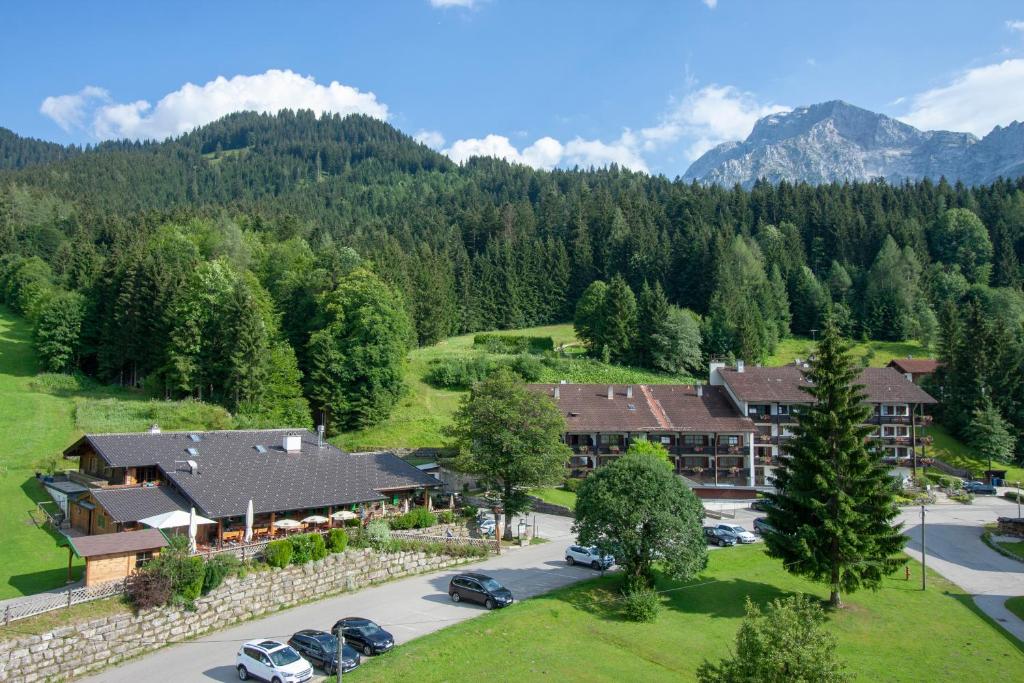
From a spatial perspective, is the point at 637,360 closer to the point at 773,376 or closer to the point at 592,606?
the point at 773,376

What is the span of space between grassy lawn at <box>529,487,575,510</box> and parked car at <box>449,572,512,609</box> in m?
18.6

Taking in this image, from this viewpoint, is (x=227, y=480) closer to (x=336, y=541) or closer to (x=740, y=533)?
(x=336, y=541)

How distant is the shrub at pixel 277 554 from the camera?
33031 mm

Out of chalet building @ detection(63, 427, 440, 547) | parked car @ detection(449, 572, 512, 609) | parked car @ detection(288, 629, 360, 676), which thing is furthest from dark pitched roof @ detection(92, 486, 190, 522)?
parked car @ detection(449, 572, 512, 609)

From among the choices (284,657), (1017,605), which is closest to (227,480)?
(284,657)

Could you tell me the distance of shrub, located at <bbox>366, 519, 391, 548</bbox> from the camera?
1471 inches

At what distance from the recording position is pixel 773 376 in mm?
69000

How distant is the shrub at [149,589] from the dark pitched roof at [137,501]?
6.10m

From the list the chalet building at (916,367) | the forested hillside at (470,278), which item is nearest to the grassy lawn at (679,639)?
the forested hillside at (470,278)

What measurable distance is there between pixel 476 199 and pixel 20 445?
5318 inches

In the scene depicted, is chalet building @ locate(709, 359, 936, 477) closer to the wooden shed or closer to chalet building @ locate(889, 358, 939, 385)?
chalet building @ locate(889, 358, 939, 385)

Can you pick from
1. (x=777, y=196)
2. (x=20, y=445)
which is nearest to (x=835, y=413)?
(x=20, y=445)

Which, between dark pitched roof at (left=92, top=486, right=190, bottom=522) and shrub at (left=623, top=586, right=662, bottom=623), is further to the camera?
dark pitched roof at (left=92, top=486, right=190, bottom=522)

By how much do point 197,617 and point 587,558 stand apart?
65.4ft
